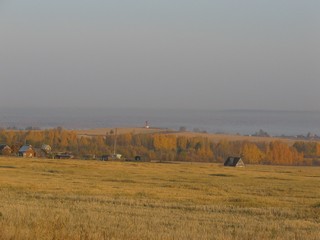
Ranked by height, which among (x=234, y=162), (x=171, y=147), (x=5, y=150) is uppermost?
(x=171, y=147)

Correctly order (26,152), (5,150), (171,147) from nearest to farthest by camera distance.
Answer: (26,152), (5,150), (171,147)

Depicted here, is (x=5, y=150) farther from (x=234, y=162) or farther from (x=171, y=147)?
(x=171, y=147)

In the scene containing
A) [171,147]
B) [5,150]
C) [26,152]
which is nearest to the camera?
[26,152]

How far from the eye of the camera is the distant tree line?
434 ft

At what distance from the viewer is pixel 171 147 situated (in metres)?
145

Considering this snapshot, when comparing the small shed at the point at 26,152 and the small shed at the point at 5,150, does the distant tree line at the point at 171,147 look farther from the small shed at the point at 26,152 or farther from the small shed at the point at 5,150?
the small shed at the point at 26,152

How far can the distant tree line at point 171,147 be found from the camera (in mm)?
132250

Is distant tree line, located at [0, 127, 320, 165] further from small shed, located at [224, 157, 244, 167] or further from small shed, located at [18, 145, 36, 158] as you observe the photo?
small shed, located at [224, 157, 244, 167]

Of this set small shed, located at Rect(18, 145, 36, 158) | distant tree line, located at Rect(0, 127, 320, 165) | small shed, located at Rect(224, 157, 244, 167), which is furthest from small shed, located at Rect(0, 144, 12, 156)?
small shed, located at Rect(224, 157, 244, 167)

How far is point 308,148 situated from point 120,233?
14323cm

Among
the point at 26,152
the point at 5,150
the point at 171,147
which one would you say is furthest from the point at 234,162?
the point at 171,147

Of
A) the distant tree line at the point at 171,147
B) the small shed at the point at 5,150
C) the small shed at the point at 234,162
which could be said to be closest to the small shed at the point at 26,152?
the small shed at the point at 5,150

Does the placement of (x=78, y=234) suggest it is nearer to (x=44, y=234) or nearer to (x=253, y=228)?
(x=44, y=234)

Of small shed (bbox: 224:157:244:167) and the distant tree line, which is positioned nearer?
small shed (bbox: 224:157:244:167)
